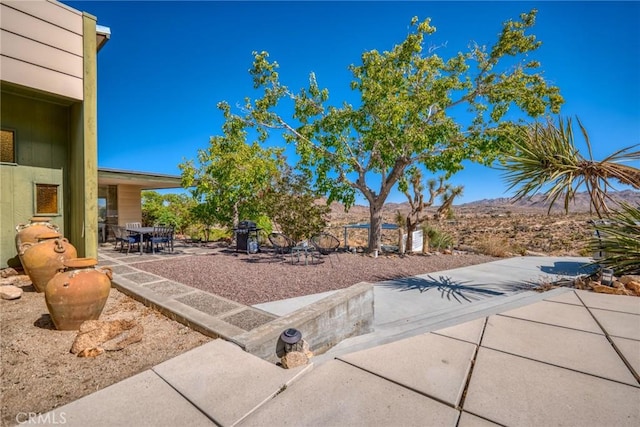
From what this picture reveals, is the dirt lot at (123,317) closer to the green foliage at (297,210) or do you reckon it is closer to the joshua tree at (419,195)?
the green foliage at (297,210)

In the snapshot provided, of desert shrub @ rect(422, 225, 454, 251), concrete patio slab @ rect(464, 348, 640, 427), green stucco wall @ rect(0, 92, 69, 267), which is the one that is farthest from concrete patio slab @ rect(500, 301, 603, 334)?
green stucco wall @ rect(0, 92, 69, 267)

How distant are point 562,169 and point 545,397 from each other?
10.7 ft

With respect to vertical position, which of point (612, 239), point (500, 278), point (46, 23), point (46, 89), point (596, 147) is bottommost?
point (500, 278)

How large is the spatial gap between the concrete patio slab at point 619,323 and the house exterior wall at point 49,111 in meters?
8.26

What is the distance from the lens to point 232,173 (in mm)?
9219

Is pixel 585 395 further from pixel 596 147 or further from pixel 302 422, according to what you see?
pixel 596 147

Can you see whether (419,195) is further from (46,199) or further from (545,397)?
(46,199)

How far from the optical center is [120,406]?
1914mm

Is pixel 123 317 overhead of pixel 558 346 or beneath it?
beneath

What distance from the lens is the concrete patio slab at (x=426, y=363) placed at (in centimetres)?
207

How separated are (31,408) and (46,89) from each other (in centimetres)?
593

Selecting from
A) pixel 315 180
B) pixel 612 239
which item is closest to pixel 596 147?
pixel 612 239

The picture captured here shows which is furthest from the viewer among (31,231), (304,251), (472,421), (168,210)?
(168,210)

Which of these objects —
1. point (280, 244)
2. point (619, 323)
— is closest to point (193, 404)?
point (619, 323)
